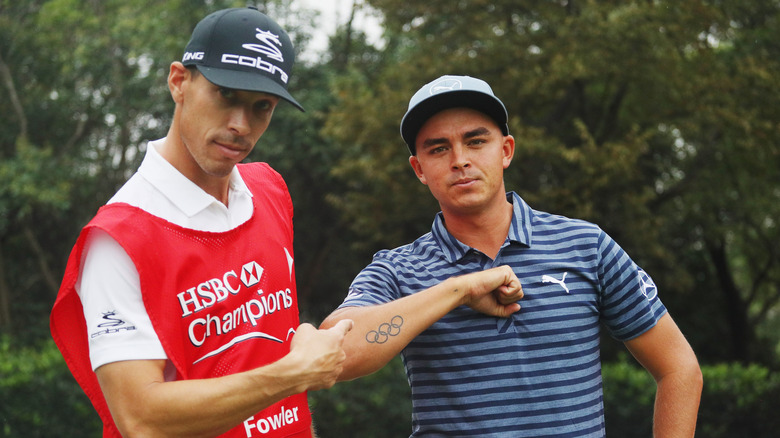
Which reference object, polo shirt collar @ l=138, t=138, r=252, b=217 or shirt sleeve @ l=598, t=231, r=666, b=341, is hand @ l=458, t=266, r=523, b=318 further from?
polo shirt collar @ l=138, t=138, r=252, b=217

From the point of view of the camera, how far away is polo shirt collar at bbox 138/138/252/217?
2.12m

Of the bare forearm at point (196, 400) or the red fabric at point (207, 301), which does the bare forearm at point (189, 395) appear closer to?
the bare forearm at point (196, 400)

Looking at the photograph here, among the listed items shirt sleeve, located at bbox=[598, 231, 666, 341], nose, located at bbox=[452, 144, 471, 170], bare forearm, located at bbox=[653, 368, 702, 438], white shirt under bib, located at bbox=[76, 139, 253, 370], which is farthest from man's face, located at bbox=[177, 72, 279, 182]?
bare forearm, located at bbox=[653, 368, 702, 438]

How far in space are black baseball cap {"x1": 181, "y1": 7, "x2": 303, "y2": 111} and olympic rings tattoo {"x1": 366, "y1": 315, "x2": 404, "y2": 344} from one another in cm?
70

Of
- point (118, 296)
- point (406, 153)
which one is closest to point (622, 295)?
point (118, 296)

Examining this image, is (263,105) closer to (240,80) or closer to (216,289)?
(240,80)

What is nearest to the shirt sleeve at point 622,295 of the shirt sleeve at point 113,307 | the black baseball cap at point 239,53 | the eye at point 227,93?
the black baseball cap at point 239,53

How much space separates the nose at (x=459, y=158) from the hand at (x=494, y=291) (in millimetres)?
375

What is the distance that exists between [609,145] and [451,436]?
970cm

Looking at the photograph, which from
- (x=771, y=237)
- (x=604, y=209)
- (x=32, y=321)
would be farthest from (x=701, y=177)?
(x=32, y=321)

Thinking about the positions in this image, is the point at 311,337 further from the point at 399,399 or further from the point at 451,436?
the point at 399,399

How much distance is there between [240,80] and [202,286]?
0.58 metres

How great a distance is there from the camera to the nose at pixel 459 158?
2393mm

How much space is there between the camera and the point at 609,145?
11.2 meters
